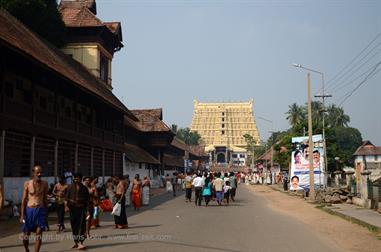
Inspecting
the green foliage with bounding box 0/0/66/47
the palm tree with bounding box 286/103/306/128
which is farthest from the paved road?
the palm tree with bounding box 286/103/306/128

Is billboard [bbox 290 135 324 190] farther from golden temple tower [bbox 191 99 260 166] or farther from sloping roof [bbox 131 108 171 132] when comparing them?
golden temple tower [bbox 191 99 260 166]

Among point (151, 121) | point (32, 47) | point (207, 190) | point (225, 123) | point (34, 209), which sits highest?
point (225, 123)

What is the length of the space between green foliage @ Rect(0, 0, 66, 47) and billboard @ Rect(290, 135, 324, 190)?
20.9m

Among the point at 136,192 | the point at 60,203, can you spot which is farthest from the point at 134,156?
the point at 60,203

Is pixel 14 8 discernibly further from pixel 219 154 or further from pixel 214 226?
pixel 219 154

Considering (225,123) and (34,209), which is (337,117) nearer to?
(225,123)

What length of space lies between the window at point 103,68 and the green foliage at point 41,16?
12.9 ft

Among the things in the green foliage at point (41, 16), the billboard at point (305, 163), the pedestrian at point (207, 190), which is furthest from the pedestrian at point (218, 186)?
A: the green foliage at point (41, 16)

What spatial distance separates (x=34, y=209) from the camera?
8.90 m

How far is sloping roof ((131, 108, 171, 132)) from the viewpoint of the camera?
2020 inches

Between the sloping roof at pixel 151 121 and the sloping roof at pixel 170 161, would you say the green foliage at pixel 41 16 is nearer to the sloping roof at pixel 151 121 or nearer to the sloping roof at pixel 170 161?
the sloping roof at pixel 151 121

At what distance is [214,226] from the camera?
14312 mm

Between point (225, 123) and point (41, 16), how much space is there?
115m

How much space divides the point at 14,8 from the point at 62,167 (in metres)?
15.2
